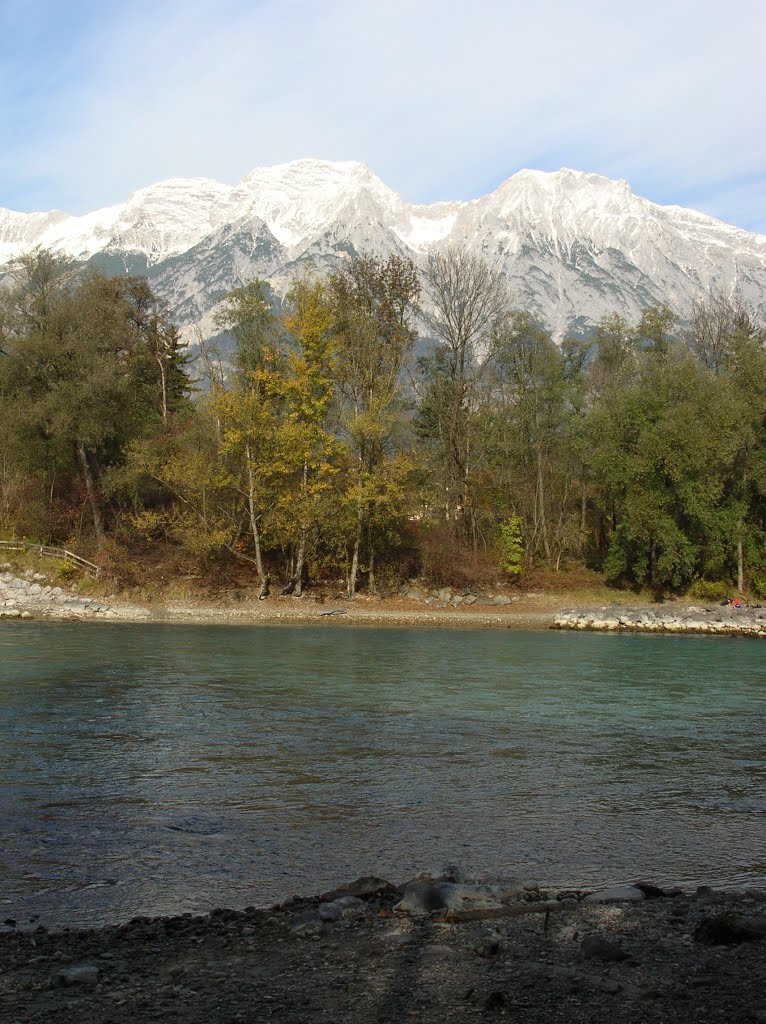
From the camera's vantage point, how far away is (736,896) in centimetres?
707

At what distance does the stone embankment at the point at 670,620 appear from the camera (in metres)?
38.5

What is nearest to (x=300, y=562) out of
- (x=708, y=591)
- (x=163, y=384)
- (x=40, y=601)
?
(x=40, y=601)

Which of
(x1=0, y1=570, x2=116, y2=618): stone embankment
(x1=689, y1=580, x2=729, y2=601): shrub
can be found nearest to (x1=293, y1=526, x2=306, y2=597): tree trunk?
(x1=0, y1=570, x2=116, y2=618): stone embankment

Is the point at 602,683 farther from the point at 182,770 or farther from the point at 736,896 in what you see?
the point at 736,896

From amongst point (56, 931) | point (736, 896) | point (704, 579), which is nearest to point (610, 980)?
point (736, 896)

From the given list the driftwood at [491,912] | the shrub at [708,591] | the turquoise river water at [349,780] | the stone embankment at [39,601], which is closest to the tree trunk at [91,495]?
the stone embankment at [39,601]

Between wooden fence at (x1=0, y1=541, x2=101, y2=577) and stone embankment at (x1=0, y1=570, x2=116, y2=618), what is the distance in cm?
172

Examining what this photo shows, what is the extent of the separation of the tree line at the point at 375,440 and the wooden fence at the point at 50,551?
138 cm

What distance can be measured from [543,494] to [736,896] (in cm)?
4601

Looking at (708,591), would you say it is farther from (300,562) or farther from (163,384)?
(163,384)

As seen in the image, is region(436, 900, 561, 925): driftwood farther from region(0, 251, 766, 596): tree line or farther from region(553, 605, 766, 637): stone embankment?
region(0, 251, 766, 596): tree line

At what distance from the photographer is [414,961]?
5.56 m

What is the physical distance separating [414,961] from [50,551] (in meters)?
44.1

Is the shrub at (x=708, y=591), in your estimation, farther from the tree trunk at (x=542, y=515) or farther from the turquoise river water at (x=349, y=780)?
the turquoise river water at (x=349, y=780)
